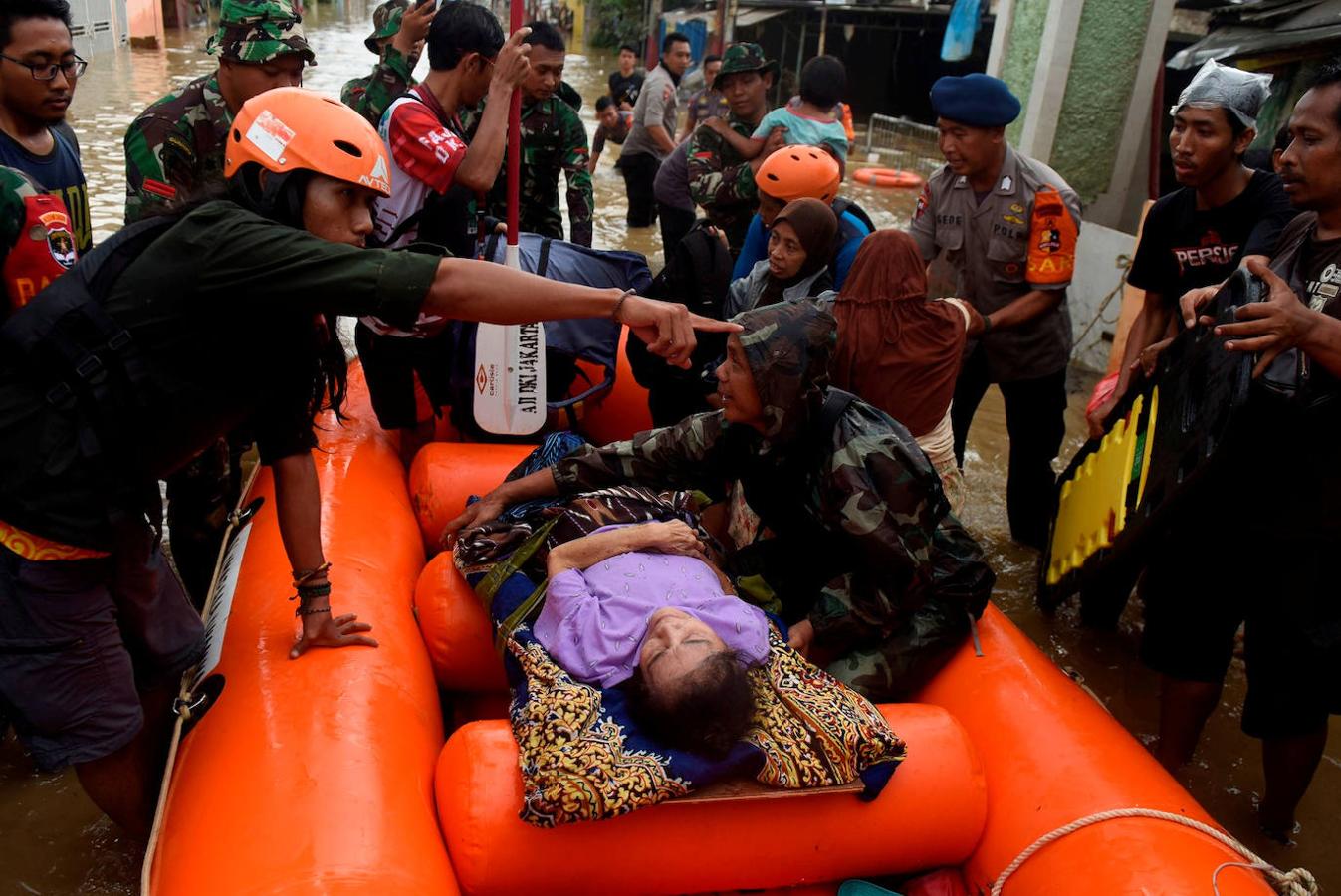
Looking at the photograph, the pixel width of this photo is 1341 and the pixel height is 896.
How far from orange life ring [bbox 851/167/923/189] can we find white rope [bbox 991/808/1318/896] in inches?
457

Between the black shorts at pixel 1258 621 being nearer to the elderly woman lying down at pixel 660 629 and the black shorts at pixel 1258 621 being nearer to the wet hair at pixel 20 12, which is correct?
the elderly woman lying down at pixel 660 629

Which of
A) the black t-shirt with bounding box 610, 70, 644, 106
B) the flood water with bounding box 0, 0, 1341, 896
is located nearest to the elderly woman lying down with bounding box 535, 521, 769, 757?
the flood water with bounding box 0, 0, 1341, 896

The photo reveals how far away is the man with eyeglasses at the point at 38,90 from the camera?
261cm

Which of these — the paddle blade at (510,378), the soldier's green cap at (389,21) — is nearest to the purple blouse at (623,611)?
the paddle blade at (510,378)

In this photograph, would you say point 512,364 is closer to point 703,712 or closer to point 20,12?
point 20,12

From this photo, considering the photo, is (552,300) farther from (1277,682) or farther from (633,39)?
(633,39)

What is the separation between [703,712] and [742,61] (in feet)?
14.8

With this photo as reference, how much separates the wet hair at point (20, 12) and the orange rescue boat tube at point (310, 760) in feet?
4.89

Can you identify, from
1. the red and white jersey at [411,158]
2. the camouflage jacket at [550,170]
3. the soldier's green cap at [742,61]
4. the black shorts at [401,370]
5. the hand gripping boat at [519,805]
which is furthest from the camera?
the soldier's green cap at [742,61]

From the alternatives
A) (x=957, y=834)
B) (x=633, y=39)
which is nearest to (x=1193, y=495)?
(x=957, y=834)

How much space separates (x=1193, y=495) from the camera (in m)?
2.62

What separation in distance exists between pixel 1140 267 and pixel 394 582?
275 centimetres

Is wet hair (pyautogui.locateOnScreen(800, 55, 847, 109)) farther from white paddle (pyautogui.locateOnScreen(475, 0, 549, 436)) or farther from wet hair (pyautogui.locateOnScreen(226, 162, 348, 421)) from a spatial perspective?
wet hair (pyautogui.locateOnScreen(226, 162, 348, 421))

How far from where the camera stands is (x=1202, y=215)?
11.1 feet
